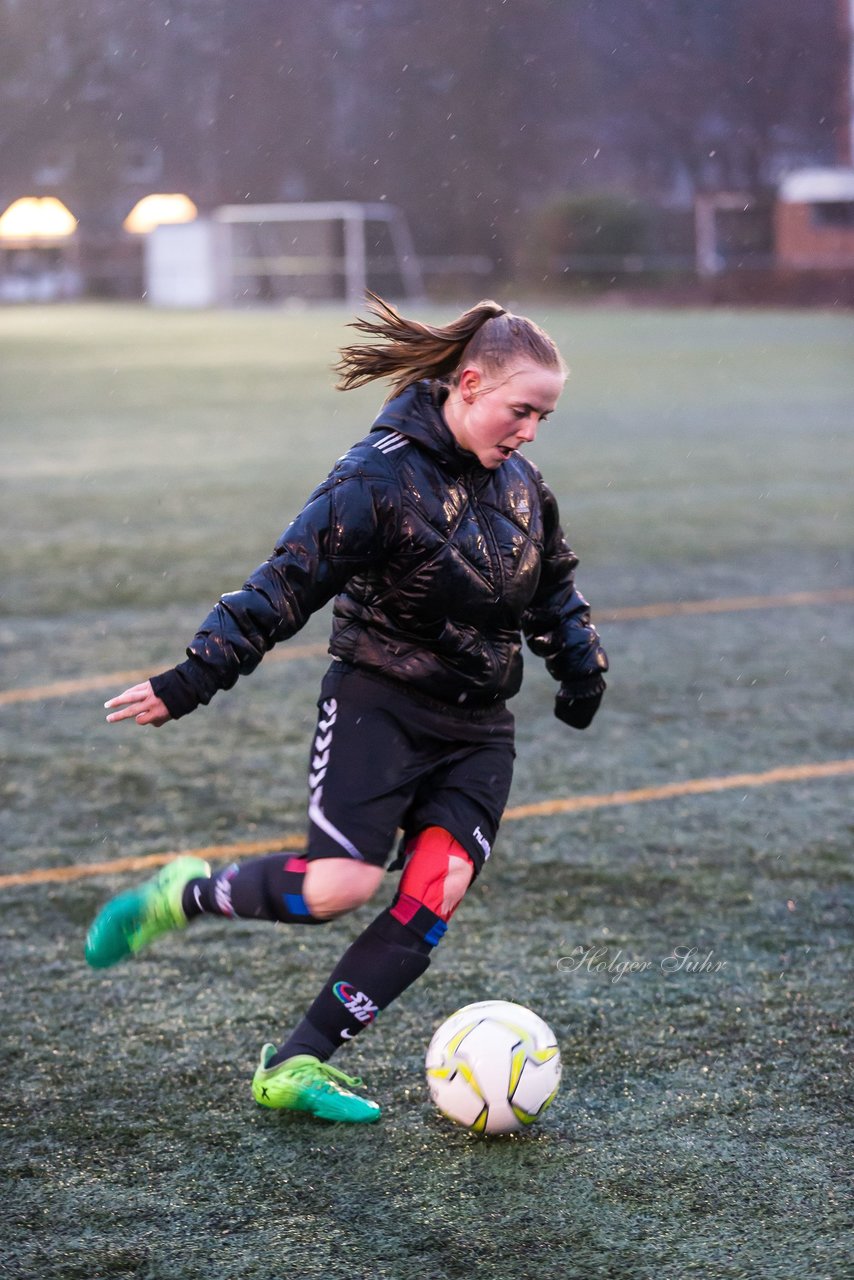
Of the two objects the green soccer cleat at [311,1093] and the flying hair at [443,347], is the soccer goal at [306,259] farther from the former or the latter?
the green soccer cleat at [311,1093]

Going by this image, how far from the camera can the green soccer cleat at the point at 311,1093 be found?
10.8ft

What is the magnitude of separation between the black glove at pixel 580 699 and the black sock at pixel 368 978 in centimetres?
66

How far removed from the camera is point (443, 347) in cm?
341

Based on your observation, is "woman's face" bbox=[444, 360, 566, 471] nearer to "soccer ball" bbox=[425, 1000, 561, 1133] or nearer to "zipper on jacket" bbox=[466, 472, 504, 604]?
"zipper on jacket" bbox=[466, 472, 504, 604]

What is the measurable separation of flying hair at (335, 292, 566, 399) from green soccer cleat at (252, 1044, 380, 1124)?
1.32 meters

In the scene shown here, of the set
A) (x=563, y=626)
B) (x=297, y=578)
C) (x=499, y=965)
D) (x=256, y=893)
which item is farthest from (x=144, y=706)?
(x=499, y=965)

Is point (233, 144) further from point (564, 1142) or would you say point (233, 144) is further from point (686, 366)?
point (564, 1142)

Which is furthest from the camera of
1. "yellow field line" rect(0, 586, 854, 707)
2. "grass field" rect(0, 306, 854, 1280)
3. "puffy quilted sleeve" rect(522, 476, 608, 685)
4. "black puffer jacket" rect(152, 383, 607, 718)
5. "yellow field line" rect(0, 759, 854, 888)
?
"yellow field line" rect(0, 586, 854, 707)

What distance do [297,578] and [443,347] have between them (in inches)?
22.1

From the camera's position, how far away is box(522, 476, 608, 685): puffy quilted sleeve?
365 cm

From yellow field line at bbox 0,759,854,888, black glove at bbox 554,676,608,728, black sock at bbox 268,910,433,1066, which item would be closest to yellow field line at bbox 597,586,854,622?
yellow field line at bbox 0,759,854,888

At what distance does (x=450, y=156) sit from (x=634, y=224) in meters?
14.8

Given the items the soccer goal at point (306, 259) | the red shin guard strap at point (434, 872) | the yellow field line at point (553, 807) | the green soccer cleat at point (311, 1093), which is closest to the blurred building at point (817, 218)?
the soccer goal at point (306, 259)

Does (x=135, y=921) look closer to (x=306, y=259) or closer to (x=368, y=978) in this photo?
(x=368, y=978)
